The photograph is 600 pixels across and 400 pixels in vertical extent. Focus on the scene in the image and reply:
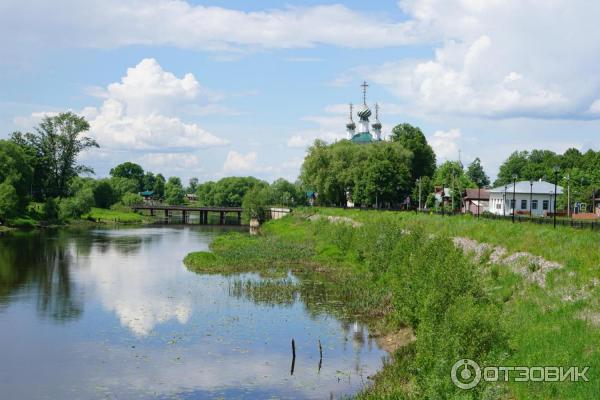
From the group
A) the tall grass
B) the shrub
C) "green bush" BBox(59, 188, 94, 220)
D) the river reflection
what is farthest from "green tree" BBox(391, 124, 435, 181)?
the river reflection

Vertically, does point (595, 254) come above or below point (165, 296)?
above

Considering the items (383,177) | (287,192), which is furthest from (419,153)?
(287,192)

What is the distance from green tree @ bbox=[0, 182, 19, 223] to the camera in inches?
3768

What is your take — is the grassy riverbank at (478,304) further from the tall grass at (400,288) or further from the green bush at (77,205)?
the green bush at (77,205)

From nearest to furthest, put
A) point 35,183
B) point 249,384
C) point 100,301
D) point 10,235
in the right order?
point 249,384 < point 100,301 < point 10,235 < point 35,183

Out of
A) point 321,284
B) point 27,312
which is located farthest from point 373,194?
point 27,312

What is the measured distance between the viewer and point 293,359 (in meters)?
29.3

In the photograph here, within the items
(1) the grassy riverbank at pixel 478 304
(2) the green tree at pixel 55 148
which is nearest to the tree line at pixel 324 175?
(2) the green tree at pixel 55 148

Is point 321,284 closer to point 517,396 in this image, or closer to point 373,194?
point 517,396

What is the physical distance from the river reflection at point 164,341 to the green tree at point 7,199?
148ft

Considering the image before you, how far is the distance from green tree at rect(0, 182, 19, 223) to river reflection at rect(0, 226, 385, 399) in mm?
45045

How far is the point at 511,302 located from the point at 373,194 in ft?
230

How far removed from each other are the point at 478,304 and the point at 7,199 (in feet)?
285

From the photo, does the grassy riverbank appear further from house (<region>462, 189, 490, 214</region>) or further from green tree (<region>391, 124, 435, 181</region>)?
green tree (<region>391, 124, 435, 181</region>)
